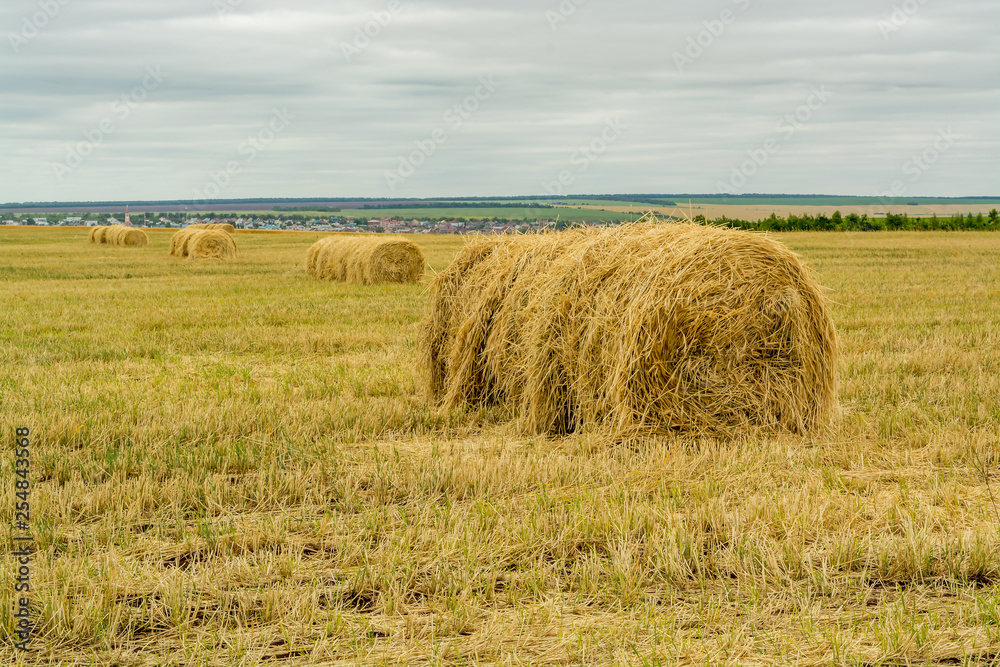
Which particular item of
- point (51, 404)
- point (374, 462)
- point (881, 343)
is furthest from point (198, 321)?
point (881, 343)

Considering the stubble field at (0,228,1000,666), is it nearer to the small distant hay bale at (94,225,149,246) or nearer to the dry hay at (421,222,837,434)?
the dry hay at (421,222,837,434)

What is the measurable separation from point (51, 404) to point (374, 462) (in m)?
3.33

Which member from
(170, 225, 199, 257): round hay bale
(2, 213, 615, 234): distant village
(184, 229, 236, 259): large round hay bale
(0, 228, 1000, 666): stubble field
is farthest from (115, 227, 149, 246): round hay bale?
(0, 228, 1000, 666): stubble field

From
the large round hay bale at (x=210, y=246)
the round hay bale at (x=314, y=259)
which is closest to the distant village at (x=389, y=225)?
the round hay bale at (x=314, y=259)

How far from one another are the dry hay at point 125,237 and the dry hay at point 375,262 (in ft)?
84.7

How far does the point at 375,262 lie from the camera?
2062 centimetres

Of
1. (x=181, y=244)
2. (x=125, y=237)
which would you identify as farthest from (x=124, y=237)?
(x=181, y=244)

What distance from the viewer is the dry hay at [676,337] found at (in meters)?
6.37

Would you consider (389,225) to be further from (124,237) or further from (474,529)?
(474,529)

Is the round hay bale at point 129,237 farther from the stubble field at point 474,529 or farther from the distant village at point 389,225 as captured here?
the stubble field at point 474,529

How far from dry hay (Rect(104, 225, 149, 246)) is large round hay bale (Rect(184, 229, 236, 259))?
1440 cm

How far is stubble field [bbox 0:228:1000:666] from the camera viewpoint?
3.37 meters

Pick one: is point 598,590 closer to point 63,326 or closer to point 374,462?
point 374,462

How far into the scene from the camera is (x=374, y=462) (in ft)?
19.2
